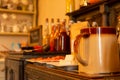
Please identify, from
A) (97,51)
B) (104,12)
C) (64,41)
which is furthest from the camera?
(64,41)

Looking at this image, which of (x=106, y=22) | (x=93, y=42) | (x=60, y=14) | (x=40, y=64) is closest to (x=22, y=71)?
(x=40, y=64)

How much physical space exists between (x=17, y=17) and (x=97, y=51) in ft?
8.87

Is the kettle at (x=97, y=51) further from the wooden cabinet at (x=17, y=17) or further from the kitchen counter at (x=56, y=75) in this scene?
the wooden cabinet at (x=17, y=17)

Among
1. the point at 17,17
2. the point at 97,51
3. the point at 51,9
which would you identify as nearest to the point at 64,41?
the point at 97,51

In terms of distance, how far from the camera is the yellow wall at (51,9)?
2.32 metres

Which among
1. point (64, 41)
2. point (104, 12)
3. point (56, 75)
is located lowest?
point (56, 75)

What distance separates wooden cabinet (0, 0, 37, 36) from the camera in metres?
3.08

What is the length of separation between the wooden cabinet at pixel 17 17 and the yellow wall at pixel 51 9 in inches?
6.8

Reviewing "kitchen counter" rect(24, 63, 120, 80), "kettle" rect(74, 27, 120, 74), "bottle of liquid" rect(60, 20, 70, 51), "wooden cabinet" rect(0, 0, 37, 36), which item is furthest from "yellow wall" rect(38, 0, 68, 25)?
"kettle" rect(74, 27, 120, 74)

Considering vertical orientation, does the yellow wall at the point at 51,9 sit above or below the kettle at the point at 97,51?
above

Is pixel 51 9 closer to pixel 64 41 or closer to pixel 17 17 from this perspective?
Result: pixel 17 17

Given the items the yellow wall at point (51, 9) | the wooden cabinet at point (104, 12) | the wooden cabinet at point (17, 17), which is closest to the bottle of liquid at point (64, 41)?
the wooden cabinet at point (104, 12)

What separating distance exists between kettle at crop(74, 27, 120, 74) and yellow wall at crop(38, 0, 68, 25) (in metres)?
1.50

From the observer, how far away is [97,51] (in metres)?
0.69
